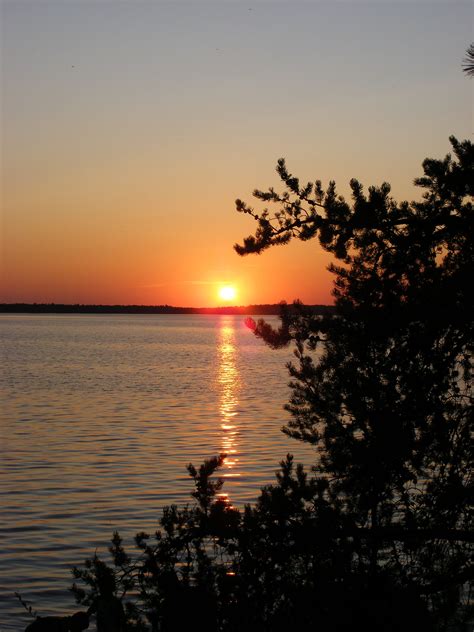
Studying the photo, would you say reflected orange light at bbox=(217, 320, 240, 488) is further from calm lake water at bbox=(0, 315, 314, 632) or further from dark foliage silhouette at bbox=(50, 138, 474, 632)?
dark foliage silhouette at bbox=(50, 138, 474, 632)

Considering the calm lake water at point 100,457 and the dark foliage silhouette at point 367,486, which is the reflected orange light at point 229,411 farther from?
the dark foliage silhouette at point 367,486

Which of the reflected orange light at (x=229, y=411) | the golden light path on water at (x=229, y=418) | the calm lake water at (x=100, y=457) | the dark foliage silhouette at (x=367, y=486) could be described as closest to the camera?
the dark foliage silhouette at (x=367, y=486)

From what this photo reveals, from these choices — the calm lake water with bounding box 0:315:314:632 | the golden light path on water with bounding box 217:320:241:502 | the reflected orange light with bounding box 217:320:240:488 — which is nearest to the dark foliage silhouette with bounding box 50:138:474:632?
the golden light path on water with bounding box 217:320:241:502

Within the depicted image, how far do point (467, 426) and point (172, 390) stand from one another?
3887cm

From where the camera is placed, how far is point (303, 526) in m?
6.55

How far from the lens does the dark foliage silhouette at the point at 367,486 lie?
20.7ft

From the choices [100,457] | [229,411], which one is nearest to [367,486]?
[100,457]

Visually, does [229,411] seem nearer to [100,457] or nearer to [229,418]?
[229,418]

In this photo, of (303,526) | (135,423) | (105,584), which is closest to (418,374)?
(303,526)

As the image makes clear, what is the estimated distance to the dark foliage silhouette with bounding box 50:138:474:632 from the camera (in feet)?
20.7

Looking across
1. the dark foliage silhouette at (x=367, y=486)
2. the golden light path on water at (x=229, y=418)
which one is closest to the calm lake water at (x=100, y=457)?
the golden light path on water at (x=229, y=418)

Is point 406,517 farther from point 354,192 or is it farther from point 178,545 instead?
point 354,192

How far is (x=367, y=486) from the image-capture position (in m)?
6.92

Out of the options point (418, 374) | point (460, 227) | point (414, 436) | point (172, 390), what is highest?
point (460, 227)
